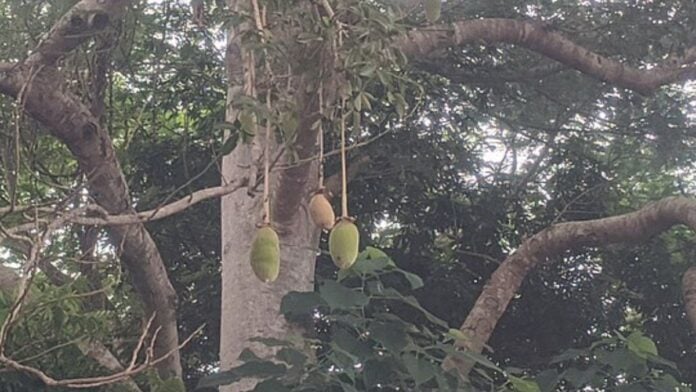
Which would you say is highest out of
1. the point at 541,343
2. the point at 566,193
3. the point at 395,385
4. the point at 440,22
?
the point at 440,22

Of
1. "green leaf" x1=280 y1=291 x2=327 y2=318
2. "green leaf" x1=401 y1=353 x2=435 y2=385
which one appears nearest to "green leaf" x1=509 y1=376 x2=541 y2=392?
"green leaf" x1=401 y1=353 x2=435 y2=385

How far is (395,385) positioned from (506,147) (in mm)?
3379

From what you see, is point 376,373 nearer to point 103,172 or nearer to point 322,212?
point 322,212

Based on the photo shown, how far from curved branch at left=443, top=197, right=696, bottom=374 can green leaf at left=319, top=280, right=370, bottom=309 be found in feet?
4.03

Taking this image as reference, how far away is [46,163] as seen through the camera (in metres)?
4.41

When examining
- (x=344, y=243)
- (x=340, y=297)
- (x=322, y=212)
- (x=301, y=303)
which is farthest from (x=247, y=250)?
(x=344, y=243)

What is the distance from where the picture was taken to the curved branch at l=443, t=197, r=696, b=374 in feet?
13.2

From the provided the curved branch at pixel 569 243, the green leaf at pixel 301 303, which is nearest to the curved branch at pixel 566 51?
the curved branch at pixel 569 243

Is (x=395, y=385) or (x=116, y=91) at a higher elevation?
(x=116, y=91)

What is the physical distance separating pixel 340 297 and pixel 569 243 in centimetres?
172

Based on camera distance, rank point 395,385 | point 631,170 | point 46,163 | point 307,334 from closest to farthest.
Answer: point 395,385
point 307,334
point 46,163
point 631,170

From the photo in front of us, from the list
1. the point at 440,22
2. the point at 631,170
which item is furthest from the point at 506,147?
the point at 440,22

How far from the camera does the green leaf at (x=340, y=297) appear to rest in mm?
2738

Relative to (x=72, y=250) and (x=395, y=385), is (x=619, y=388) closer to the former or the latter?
(x=395, y=385)
